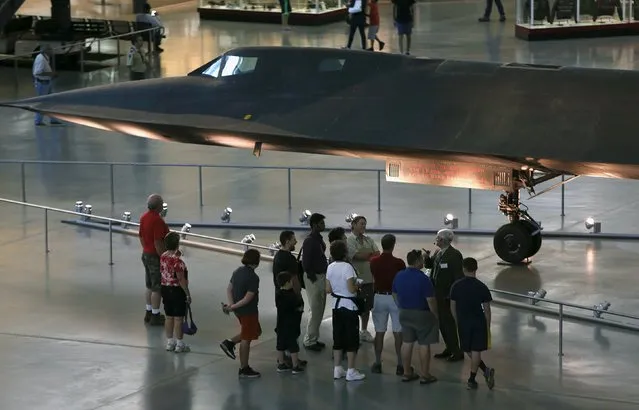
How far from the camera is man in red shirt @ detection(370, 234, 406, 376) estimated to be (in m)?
13.6

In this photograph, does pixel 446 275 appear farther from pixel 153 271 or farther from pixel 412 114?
pixel 412 114

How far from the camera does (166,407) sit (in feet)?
41.9

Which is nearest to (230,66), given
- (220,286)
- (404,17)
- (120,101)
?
(120,101)

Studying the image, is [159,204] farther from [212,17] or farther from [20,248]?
[212,17]

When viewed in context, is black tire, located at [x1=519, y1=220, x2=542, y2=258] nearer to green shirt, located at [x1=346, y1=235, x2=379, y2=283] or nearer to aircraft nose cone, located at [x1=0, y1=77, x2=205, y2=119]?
green shirt, located at [x1=346, y1=235, x2=379, y2=283]

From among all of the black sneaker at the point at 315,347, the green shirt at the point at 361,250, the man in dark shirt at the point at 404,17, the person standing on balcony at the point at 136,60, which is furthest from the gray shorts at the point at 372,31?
the black sneaker at the point at 315,347

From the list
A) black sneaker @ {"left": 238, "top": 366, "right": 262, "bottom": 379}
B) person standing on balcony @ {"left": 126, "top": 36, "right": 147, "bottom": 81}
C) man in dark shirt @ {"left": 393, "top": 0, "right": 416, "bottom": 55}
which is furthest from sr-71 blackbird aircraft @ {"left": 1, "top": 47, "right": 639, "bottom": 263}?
man in dark shirt @ {"left": 393, "top": 0, "right": 416, "bottom": 55}

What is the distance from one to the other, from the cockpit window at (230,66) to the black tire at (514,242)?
13.0 feet

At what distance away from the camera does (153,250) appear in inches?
595

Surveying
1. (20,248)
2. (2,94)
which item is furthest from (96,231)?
(2,94)

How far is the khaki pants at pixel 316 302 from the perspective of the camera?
14250 millimetres

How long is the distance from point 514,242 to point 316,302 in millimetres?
4120

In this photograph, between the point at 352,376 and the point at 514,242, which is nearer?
the point at 352,376

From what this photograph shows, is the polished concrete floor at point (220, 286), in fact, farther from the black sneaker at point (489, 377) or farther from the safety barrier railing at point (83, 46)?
the safety barrier railing at point (83, 46)
